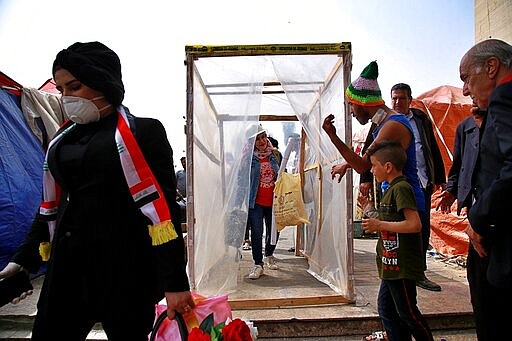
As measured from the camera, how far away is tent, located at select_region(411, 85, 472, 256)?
5.00 metres

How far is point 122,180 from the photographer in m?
1.50

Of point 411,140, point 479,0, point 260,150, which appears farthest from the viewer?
point 479,0

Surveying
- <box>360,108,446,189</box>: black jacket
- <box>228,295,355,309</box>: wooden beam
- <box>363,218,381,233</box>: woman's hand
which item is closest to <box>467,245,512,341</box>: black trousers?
<box>363,218,381,233</box>: woman's hand

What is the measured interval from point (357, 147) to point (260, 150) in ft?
15.8

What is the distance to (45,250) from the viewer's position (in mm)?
1669

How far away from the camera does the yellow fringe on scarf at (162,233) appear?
1.42m

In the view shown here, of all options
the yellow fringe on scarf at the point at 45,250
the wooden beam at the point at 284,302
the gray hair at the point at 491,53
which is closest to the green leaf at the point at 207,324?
the yellow fringe on scarf at the point at 45,250

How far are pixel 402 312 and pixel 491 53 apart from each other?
1314 mm

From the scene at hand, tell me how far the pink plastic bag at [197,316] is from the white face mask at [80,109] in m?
0.85

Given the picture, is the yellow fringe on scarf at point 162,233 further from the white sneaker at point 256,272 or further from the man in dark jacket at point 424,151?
the white sneaker at point 256,272

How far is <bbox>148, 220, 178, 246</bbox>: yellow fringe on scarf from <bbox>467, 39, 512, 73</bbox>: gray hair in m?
1.31

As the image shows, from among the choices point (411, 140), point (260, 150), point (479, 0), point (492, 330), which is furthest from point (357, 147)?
A: point (492, 330)

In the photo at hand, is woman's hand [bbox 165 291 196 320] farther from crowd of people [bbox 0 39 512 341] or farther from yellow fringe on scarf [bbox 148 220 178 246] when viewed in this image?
yellow fringe on scarf [bbox 148 220 178 246]

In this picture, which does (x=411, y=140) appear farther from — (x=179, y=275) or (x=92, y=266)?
(x=92, y=266)
